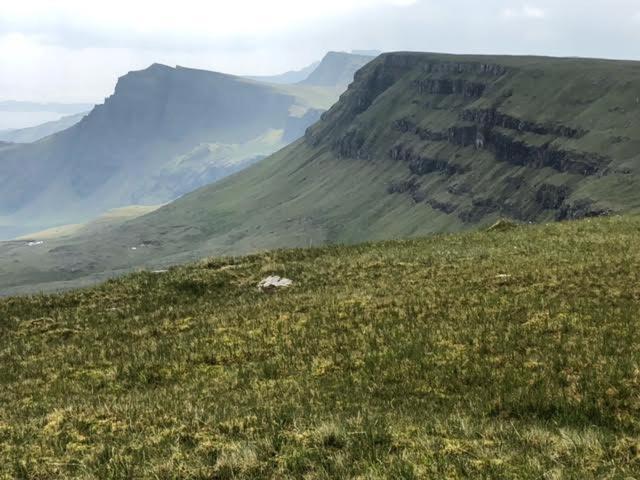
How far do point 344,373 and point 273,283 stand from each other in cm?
1373

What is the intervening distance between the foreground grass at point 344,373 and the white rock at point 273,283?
0.71m

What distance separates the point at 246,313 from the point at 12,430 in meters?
10.7

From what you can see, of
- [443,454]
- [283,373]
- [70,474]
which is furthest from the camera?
[283,373]

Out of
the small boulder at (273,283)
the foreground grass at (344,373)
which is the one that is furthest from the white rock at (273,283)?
the foreground grass at (344,373)

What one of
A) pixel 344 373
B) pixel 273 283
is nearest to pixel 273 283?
pixel 273 283

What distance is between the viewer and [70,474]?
10133 millimetres

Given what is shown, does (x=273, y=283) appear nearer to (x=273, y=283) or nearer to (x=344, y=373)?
(x=273, y=283)

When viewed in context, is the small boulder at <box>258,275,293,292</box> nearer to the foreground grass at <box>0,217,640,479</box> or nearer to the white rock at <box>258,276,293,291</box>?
the white rock at <box>258,276,293,291</box>

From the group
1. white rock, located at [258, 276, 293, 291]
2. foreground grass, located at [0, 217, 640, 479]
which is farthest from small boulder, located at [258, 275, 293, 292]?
foreground grass, located at [0, 217, 640, 479]

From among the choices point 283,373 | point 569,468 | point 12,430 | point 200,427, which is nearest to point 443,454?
point 569,468

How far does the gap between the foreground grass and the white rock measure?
706mm

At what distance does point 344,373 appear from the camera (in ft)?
51.0

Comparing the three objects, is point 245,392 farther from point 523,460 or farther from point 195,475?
point 523,460

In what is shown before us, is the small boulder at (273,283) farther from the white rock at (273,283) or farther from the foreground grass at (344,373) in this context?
the foreground grass at (344,373)
